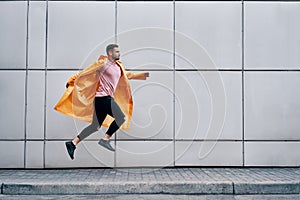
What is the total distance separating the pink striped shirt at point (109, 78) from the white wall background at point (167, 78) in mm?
306

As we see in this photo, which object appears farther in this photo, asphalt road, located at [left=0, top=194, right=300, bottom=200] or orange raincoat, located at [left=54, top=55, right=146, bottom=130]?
orange raincoat, located at [left=54, top=55, right=146, bottom=130]

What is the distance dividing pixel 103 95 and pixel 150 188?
2528 mm

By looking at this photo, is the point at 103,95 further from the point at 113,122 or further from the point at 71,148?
the point at 71,148

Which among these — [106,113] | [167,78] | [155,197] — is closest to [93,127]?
[106,113]

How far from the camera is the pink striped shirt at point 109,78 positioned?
339 inches

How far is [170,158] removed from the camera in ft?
28.0

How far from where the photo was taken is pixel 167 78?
8.65 metres

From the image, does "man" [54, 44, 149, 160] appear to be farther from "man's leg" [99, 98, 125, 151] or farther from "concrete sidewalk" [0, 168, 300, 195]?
"concrete sidewalk" [0, 168, 300, 195]

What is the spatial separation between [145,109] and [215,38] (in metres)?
2.16

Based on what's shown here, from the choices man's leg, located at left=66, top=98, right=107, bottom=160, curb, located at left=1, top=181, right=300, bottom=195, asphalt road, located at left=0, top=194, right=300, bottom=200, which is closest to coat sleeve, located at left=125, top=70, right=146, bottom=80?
man's leg, located at left=66, top=98, right=107, bottom=160

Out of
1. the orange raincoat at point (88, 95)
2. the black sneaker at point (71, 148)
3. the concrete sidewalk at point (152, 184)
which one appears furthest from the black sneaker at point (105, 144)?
the concrete sidewalk at point (152, 184)

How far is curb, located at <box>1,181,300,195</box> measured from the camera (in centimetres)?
684

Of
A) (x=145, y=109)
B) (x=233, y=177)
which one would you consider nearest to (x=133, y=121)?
(x=145, y=109)

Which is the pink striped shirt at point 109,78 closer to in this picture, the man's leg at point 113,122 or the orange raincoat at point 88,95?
the orange raincoat at point 88,95
